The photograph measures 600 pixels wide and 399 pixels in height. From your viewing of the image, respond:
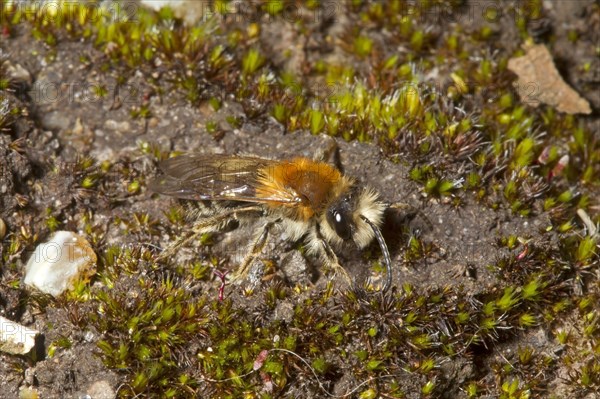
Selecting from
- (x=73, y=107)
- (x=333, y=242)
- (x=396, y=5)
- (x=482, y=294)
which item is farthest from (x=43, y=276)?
(x=396, y=5)

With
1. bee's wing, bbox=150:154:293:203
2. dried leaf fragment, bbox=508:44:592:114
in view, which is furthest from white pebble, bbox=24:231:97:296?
dried leaf fragment, bbox=508:44:592:114

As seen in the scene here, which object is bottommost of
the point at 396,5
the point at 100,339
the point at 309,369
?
the point at 309,369

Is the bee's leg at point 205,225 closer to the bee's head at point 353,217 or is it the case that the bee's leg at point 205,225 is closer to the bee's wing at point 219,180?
the bee's wing at point 219,180

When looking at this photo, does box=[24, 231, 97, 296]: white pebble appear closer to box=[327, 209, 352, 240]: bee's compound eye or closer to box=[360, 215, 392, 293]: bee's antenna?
box=[327, 209, 352, 240]: bee's compound eye

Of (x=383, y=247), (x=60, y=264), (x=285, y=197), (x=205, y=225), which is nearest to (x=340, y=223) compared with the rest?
(x=383, y=247)

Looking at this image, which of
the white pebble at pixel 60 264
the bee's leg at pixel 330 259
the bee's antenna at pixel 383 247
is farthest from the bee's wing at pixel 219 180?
the white pebble at pixel 60 264

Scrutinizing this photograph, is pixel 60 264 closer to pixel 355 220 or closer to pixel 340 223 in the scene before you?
pixel 340 223

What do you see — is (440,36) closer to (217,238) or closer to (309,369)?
(217,238)
